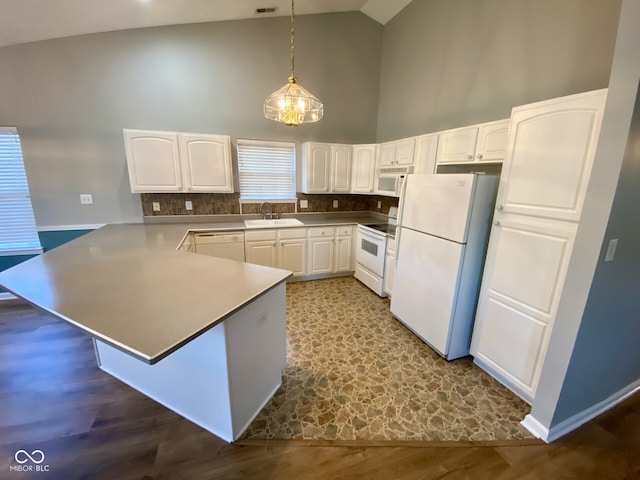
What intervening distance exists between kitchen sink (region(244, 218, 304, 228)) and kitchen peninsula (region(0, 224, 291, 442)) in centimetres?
160

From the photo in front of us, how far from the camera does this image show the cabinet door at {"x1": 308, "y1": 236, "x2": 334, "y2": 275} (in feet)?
12.8

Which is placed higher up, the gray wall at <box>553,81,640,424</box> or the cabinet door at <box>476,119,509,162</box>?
the cabinet door at <box>476,119,509,162</box>

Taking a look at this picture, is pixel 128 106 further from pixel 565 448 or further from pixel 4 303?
pixel 565 448

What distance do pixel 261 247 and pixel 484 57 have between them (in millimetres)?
3268

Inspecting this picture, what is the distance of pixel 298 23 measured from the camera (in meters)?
3.66

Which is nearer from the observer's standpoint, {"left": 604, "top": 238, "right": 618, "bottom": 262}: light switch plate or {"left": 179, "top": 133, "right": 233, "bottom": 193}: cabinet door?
{"left": 604, "top": 238, "right": 618, "bottom": 262}: light switch plate

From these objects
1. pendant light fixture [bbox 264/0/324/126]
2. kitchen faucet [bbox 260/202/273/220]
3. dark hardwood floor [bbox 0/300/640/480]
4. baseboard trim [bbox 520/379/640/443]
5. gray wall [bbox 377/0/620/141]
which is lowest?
dark hardwood floor [bbox 0/300/640/480]

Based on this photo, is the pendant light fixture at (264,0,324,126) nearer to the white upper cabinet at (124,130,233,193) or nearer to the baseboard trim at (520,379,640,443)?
the white upper cabinet at (124,130,233,193)

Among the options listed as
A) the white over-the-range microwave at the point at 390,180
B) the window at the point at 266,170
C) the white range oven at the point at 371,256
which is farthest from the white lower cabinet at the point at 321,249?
the white over-the-range microwave at the point at 390,180

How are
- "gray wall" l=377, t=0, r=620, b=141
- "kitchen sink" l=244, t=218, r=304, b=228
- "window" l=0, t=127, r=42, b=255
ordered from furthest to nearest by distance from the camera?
"kitchen sink" l=244, t=218, r=304, b=228 < "window" l=0, t=127, r=42, b=255 < "gray wall" l=377, t=0, r=620, b=141

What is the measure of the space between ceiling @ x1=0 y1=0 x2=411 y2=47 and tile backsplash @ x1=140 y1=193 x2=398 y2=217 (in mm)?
1802

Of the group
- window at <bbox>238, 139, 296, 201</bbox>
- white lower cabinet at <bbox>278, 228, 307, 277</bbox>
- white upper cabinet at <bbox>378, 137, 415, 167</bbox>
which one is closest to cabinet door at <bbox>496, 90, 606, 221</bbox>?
white upper cabinet at <bbox>378, 137, 415, 167</bbox>

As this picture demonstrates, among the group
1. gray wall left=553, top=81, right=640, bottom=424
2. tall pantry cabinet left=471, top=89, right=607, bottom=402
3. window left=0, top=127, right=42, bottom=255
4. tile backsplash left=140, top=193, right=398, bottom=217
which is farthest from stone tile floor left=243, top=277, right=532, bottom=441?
window left=0, top=127, right=42, bottom=255

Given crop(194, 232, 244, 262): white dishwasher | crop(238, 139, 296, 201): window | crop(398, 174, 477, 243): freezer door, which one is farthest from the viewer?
crop(238, 139, 296, 201): window
